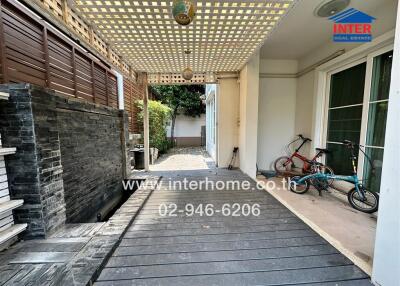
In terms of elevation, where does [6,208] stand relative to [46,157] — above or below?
below

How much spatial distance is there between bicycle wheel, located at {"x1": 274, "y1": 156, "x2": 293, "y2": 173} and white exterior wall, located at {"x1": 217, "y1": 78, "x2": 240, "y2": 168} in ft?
3.38

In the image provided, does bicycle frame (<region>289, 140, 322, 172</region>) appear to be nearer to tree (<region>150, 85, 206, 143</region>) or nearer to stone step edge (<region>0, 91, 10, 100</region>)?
stone step edge (<region>0, 91, 10, 100</region>)

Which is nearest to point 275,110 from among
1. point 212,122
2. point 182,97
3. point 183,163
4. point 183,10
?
point 212,122

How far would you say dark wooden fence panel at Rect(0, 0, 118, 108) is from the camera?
1773 mm

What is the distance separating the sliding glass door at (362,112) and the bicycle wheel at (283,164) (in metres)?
0.97

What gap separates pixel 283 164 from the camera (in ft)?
15.4

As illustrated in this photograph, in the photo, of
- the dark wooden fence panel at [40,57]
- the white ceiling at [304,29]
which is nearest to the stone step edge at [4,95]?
the dark wooden fence panel at [40,57]

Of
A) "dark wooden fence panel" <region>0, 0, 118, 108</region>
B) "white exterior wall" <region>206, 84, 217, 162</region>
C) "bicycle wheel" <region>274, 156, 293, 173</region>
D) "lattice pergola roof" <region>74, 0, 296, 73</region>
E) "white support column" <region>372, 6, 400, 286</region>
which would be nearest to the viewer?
"white support column" <region>372, 6, 400, 286</region>

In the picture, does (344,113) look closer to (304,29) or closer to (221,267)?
(304,29)

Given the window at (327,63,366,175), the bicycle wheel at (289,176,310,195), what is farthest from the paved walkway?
the window at (327,63,366,175)

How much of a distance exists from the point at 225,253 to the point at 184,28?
9.43ft

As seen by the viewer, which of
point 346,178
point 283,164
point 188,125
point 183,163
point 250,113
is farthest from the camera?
point 188,125

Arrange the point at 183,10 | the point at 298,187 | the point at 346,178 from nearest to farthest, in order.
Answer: the point at 183,10
the point at 346,178
the point at 298,187

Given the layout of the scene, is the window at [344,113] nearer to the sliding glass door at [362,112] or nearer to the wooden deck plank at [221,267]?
the sliding glass door at [362,112]
